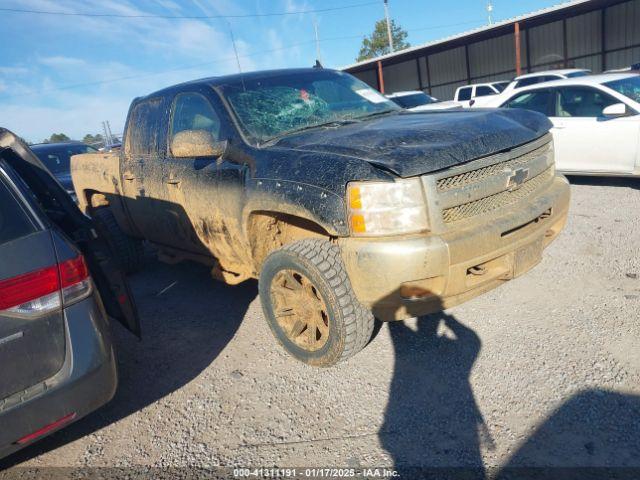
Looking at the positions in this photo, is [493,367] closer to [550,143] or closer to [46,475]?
[550,143]

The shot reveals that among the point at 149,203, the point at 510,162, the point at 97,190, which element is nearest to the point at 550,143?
the point at 510,162

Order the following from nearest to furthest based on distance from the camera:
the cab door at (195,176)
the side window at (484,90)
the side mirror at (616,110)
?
the cab door at (195,176), the side mirror at (616,110), the side window at (484,90)

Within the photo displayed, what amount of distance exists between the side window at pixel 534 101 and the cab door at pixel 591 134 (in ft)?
0.50

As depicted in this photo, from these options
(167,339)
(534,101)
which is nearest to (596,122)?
(534,101)

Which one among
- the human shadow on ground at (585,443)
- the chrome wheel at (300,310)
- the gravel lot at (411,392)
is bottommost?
the human shadow on ground at (585,443)

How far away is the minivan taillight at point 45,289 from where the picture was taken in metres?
2.06

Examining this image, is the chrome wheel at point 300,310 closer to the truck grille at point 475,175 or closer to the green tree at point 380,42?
the truck grille at point 475,175

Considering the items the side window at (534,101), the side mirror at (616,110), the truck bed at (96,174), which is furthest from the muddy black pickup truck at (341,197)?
the side window at (534,101)

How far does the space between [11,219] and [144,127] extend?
2527 mm

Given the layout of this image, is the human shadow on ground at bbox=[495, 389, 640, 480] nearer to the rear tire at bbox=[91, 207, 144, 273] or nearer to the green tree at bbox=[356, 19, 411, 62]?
the rear tire at bbox=[91, 207, 144, 273]

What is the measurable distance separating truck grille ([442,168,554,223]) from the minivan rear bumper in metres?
1.87

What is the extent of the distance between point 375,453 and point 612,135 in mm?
5898

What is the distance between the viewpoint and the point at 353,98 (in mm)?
4059

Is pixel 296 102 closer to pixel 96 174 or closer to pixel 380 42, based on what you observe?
pixel 96 174
